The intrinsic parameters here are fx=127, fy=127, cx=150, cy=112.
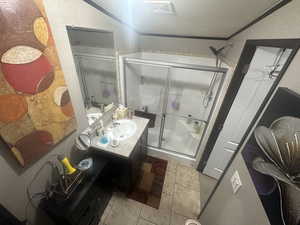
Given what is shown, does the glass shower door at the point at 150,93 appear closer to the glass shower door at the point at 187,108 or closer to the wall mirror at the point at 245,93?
the glass shower door at the point at 187,108

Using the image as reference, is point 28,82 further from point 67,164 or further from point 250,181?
point 250,181

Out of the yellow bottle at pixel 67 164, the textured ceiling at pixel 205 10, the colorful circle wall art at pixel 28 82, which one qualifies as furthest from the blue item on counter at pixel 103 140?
the textured ceiling at pixel 205 10

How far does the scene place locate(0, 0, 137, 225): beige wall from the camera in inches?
31.9

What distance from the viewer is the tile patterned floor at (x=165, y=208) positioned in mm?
1541

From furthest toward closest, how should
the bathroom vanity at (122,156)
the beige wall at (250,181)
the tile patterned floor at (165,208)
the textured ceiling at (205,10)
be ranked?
1. the tile patterned floor at (165,208)
2. the bathroom vanity at (122,156)
3. the textured ceiling at (205,10)
4. the beige wall at (250,181)

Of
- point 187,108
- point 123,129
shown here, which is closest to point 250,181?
point 123,129

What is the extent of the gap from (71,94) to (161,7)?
3.65 feet

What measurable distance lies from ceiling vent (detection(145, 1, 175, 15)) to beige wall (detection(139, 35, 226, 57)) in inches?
39.1

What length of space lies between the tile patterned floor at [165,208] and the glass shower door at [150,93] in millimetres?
782

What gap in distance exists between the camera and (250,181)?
0.75 meters

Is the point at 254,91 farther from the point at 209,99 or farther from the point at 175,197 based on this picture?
the point at 175,197

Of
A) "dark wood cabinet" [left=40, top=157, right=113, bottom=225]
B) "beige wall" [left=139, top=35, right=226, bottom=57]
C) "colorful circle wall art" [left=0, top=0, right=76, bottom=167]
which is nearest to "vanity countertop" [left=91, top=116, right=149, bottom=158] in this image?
"dark wood cabinet" [left=40, top=157, right=113, bottom=225]

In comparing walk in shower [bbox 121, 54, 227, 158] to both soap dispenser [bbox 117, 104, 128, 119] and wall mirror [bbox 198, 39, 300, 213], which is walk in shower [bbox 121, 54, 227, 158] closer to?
soap dispenser [bbox 117, 104, 128, 119]

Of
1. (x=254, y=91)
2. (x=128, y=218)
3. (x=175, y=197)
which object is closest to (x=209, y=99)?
(x=254, y=91)
